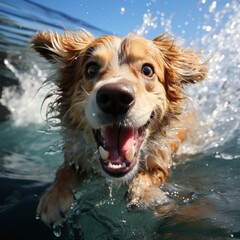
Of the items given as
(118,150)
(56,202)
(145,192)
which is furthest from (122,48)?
(56,202)

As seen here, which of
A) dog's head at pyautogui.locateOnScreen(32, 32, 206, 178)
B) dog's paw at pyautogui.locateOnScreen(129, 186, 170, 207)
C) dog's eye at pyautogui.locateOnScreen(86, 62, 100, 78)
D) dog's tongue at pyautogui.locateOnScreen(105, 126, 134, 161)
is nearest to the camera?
dog's head at pyautogui.locateOnScreen(32, 32, 206, 178)

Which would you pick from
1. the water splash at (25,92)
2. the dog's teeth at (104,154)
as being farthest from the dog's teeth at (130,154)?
the water splash at (25,92)

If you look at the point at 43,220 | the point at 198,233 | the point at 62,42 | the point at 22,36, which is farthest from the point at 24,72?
the point at 198,233

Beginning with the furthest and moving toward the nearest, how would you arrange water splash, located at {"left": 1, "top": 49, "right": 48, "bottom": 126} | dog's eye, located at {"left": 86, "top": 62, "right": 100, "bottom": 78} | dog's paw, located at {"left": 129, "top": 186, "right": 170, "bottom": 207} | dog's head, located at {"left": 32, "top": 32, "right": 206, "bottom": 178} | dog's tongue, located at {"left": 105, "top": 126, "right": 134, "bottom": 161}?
water splash, located at {"left": 1, "top": 49, "right": 48, "bottom": 126} → dog's eye, located at {"left": 86, "top": 62, "right": 100, "bottom": 78} → dog's paw, located at {"left": 129, "top": 186, "right": 170, "bottom": 207} → dog's tongue, located at {"left": 105, "top": 126, "right": 134, "bottom": 161} → dog's head, located at {"left": 32, "top": 32, "right": 206, "bottom": 178}

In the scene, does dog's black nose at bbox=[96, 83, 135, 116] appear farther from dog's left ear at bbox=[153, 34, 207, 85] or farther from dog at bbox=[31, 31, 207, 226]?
dog's left ear at bbox=[153, 34, 207, 85]

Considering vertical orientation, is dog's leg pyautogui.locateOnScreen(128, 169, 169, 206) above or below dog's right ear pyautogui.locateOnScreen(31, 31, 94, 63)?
below

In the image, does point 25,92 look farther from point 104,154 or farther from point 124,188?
point 104,154

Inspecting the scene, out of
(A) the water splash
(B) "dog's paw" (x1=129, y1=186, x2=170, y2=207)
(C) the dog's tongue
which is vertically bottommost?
(A) the water splash

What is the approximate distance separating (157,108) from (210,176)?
1.05 metres

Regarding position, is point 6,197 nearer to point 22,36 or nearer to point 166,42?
point 166,42

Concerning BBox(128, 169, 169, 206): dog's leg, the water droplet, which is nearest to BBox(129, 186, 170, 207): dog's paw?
BBox(128, 169, 169, 206): dog's leg

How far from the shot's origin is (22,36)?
26.5 feet

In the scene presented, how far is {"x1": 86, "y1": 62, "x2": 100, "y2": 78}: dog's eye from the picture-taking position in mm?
3033

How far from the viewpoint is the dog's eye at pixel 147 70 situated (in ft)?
10.2
